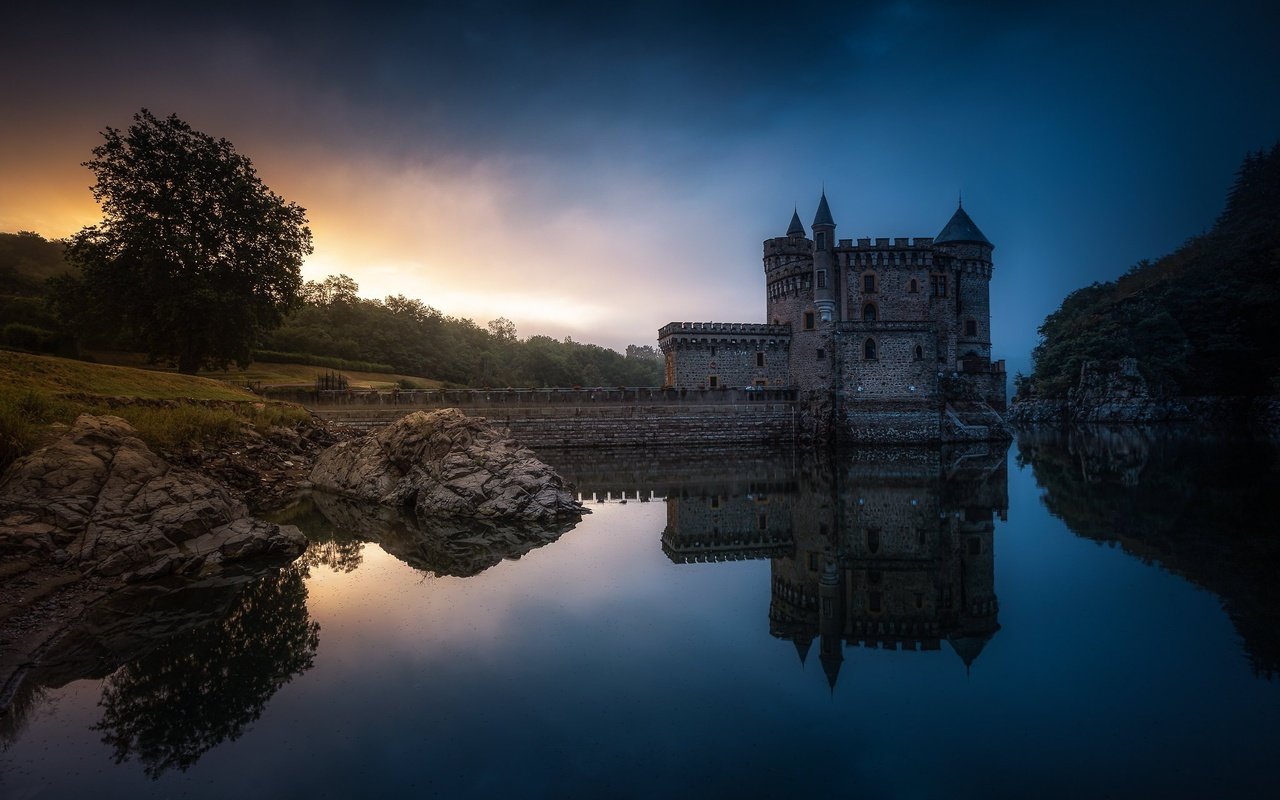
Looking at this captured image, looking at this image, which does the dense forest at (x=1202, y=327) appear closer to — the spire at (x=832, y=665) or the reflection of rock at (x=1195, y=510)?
the reflection of rock at (x=1195, y=510)

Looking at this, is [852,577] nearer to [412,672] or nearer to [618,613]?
[618,613]

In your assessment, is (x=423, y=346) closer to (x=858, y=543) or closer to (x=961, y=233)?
(x=961, y=233)

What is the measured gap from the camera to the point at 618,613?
9.23 metres

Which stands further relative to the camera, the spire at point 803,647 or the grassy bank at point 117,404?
the grassy bank at point 117,404

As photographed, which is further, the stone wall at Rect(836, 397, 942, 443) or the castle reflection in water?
the stone wall at Rect(836, 397, 942, 443)

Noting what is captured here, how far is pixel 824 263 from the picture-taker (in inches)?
1538

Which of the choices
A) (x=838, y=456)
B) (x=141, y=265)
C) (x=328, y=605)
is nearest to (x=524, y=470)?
(x=328, y=605)

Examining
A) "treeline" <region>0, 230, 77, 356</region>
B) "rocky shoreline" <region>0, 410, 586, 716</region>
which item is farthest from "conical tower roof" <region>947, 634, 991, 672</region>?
"treeline" <region>0, 230, 77, 356</region>

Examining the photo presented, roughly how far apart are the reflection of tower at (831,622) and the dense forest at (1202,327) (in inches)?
1878

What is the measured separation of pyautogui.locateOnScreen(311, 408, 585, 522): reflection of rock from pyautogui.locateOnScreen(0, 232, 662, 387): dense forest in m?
21.6

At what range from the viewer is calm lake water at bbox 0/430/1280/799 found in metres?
5.20

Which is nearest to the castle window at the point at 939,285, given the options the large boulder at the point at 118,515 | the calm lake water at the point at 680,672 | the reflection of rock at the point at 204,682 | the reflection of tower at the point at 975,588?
the reflection of tower at the point at 975,588

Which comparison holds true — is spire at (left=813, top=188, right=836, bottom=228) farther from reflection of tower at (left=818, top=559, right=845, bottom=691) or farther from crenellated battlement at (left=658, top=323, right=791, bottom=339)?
reflection of tower at (left=818, top=559, right=845, bottom=691)

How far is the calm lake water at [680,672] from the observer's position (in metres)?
5.20
